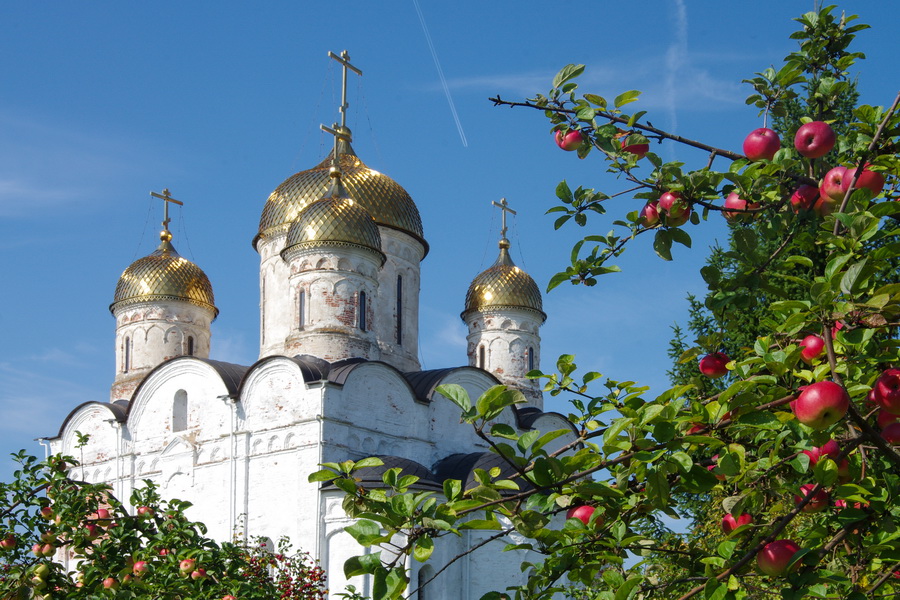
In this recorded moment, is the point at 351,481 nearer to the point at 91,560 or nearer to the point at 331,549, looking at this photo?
the point at 91,560

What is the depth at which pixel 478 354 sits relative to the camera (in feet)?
76.2

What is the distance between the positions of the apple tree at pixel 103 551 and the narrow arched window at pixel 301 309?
10798 millimetres

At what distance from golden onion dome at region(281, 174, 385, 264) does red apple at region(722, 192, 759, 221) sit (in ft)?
47.8

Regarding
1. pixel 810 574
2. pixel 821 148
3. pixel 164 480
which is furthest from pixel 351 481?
pixel 164 480

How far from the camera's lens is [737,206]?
3.77m

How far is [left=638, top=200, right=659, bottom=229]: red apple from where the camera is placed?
371 cm

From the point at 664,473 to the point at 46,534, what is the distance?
17.1 feet

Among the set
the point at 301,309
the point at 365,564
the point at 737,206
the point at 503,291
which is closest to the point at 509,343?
the point at 503,291

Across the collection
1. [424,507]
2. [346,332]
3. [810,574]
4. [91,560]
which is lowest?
[810,574]

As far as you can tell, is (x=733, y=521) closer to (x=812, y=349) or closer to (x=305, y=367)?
(x=812, y=349)

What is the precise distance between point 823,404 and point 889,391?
39 centimetres

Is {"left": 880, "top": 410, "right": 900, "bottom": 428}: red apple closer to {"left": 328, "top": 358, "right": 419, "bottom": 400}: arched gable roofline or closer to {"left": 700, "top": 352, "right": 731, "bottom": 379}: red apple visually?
{"left": 700, "top": 352, "right": 731, "bottom": 379}: red apple

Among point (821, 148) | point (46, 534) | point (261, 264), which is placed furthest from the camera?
point (261, 264)

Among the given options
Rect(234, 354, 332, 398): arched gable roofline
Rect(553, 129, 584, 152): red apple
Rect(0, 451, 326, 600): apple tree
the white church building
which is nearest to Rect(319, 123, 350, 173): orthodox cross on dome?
the white church building
